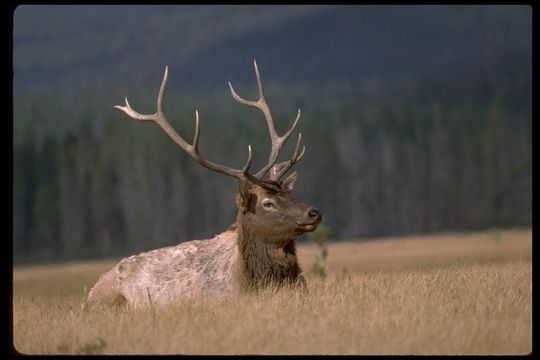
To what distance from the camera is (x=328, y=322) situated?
755cm

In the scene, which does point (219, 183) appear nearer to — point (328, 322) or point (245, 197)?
point (245, 197)

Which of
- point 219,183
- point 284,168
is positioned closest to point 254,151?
point 219,183

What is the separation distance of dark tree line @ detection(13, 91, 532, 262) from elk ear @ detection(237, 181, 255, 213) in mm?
41676

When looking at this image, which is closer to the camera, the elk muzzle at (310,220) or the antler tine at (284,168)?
the elk muzzle at (310,220)

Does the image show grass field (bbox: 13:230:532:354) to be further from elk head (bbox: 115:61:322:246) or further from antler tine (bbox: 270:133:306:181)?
antler tine (bbox: 270:133:306:181)

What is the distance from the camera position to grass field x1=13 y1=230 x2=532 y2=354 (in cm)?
694

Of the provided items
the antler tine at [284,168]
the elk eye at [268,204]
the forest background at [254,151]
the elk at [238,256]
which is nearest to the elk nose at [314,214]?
the elk at [238,256]

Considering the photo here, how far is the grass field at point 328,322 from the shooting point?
273 inches

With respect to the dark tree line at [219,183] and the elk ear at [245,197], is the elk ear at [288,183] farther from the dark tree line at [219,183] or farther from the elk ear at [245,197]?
the dark tree line at [219,183]

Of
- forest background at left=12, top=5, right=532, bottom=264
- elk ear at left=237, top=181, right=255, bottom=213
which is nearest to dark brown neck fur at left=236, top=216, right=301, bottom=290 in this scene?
elk ear at left=237, top=181, right=255, bottom=213

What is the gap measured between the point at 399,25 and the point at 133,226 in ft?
269

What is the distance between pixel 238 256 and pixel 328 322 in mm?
2832

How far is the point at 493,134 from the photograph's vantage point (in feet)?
190
